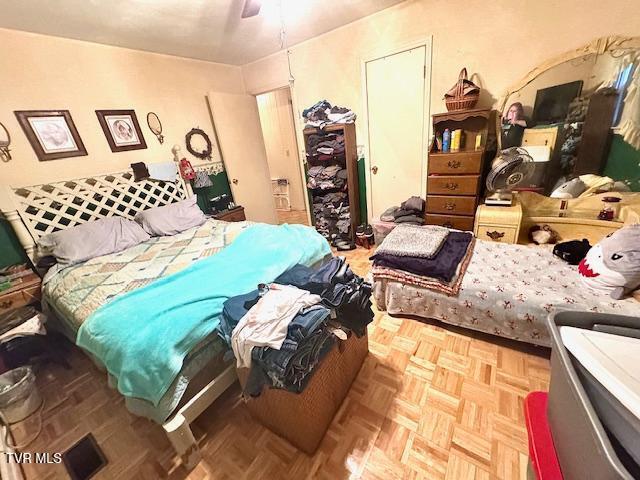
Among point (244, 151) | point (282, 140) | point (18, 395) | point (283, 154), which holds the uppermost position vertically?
point (282, 140)

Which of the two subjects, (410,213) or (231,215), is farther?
(231,215)

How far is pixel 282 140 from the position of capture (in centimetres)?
495

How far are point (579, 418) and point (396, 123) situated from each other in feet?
9.53

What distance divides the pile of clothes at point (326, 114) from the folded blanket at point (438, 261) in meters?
1.80

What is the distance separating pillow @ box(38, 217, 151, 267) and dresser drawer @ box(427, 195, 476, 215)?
284 cm

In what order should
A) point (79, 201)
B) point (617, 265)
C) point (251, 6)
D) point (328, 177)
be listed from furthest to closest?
point (328, 177), point (79, 201), point (251, 6), point (617, 265)

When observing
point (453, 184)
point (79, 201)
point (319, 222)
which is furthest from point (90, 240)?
point (453, 184)

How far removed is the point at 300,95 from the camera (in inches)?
129

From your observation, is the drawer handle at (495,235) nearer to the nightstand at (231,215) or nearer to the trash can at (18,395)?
the nightstand at (231,215)

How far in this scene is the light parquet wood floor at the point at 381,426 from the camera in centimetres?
114

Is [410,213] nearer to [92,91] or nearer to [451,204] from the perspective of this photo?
[451,204]

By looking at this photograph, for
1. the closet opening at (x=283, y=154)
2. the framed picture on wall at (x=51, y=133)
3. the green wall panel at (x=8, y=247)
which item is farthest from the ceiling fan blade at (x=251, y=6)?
the closet opening at (x=283, y=154)

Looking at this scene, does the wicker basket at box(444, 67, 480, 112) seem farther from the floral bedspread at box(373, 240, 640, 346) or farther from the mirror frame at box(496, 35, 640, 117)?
the floral bedspread at box(373, 240, 640, 346)

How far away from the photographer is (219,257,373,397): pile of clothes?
3.34ft
